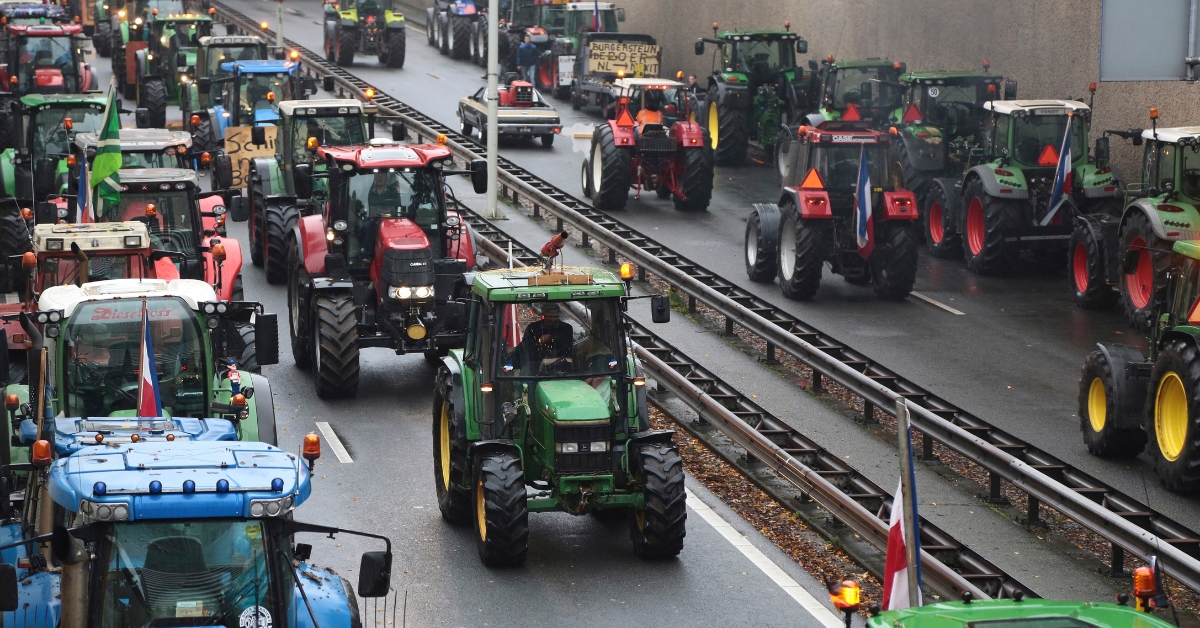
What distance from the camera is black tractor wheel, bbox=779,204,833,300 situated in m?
23.0

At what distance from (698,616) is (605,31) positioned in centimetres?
3310

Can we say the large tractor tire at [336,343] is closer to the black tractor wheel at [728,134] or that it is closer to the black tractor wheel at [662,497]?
the black tractor wheel at [662,497]

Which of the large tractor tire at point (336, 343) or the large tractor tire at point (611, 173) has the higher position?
the large tractor tire at point (611, 173)

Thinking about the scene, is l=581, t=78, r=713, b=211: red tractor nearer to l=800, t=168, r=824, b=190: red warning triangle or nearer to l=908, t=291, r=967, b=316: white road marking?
l=800, t=168, r=824, b=190: red warning triangle

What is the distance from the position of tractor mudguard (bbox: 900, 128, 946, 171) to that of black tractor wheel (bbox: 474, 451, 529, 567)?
16892 mm

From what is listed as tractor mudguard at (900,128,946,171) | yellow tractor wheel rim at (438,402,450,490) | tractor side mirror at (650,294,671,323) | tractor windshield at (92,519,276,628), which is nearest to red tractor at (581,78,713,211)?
tractor mudguard at (900,128,946,171)

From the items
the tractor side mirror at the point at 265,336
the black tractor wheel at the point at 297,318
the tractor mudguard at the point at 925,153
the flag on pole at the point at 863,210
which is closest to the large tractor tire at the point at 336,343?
the black tractor wheel at the point at 297,318

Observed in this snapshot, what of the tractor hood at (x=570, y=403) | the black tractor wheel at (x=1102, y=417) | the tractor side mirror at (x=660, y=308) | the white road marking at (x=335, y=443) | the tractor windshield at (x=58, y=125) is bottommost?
the white road marking at (x=335, y=443)

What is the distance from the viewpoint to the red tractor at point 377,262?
59.1ft

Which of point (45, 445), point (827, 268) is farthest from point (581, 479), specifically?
point (827, 268)

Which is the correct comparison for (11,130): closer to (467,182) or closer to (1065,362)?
(467,182)

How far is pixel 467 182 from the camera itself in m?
31.6

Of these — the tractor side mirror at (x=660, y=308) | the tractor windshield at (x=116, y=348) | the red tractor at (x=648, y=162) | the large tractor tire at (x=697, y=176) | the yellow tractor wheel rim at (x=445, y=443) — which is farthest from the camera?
the large tractor tire at (x=697, y=176)

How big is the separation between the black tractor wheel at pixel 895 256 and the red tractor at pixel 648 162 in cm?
669
